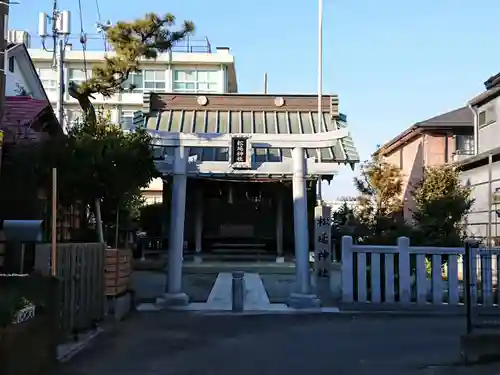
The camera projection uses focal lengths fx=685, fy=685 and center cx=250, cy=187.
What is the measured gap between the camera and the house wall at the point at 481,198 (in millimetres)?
21969

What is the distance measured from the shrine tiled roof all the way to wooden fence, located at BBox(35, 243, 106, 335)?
13.9 m

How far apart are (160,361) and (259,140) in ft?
21.3

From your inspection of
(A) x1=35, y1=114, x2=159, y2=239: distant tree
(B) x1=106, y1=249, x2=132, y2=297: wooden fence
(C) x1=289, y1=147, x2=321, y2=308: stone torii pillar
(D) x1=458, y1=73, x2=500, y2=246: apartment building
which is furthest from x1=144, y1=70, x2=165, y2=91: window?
(B) x1=106, y1=249, x2=132, y2=297: wooden fence

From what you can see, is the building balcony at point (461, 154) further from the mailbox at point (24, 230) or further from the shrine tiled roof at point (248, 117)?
the mailbox at point (24, 230)

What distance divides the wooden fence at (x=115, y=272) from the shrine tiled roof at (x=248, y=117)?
12.3m

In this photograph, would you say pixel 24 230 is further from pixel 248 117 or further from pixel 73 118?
pixel 73 118

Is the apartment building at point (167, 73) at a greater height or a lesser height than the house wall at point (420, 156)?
greater

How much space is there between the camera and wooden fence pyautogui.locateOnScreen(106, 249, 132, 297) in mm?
11688

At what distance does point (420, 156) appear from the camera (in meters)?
30.5

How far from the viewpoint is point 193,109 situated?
2658 centimetres

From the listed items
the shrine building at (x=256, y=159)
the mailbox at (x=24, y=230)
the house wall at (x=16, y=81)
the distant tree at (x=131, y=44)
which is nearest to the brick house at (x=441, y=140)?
the shrine building at (x=256, y=159)

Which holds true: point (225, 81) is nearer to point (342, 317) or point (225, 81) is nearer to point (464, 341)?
point (342, 317)

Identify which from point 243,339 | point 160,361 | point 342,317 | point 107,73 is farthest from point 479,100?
point 160,361

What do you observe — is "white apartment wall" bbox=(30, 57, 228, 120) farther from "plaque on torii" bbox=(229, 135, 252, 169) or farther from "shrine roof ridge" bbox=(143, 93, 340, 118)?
"plaque on torii" bbox=(229, 135, 252, 169)
